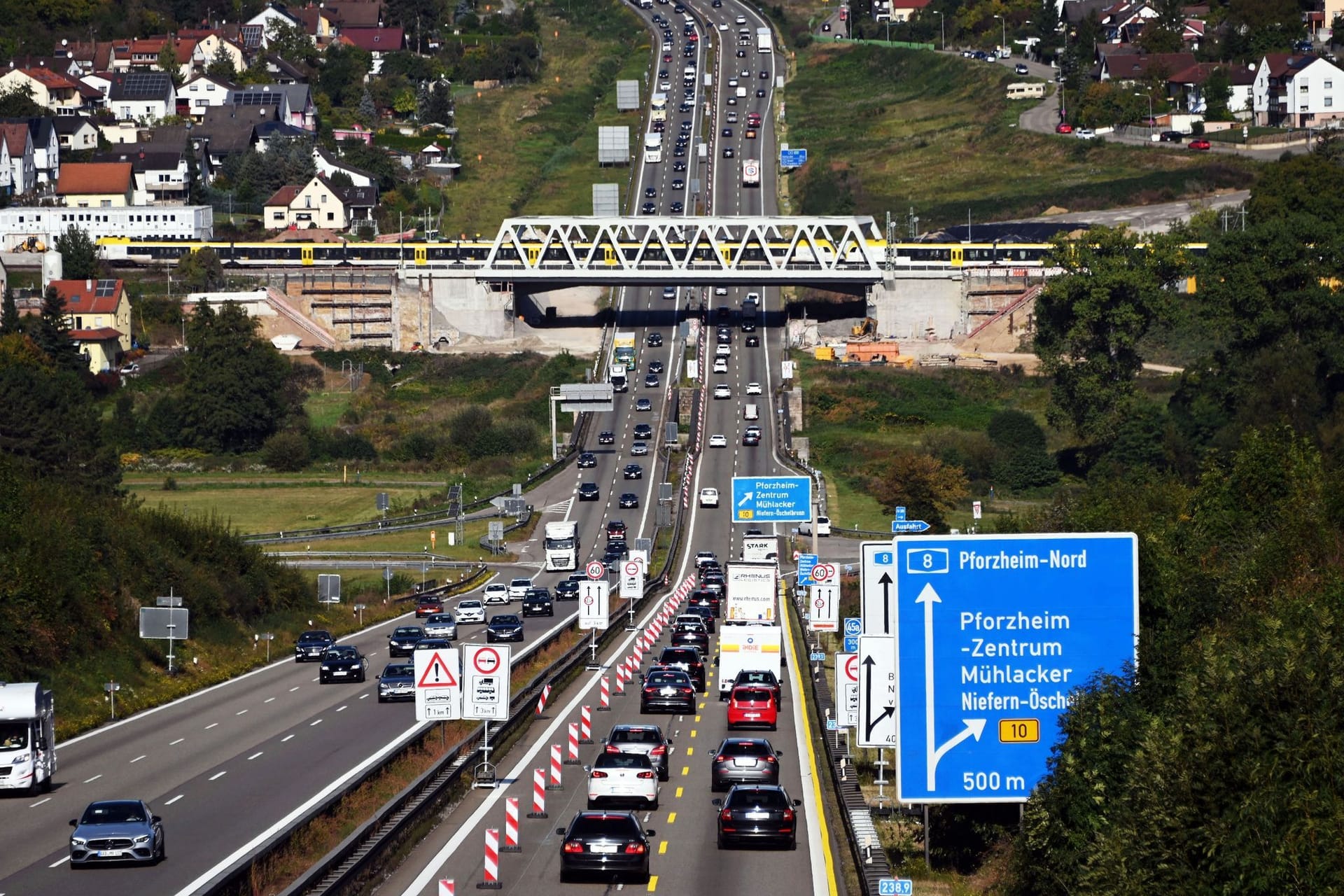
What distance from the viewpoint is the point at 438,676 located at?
→ 39.9 m

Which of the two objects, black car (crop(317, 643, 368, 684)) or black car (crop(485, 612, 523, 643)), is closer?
black car (crop(317, 643, 368, 684))

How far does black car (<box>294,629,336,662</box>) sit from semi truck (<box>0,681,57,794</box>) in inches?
1137

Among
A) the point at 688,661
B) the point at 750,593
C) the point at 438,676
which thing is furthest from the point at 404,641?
the point at 438,676

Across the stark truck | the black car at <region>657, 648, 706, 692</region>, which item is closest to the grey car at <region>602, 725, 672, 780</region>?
the black car at <region>657, 648, 706, 692</region>

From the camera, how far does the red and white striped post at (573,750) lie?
150 feet

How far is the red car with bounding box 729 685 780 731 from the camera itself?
51.2 metres

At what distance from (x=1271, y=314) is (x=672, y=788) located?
105258 mm

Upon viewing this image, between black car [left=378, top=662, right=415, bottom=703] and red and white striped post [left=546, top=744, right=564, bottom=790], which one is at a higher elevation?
red and white striped post [left=546, top=744, right=564, bottom=790]

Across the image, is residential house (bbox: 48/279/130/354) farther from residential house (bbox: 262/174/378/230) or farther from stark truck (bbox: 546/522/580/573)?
stark truck (bbox: 546/522/580/573)

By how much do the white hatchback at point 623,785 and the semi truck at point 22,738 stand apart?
12.4m

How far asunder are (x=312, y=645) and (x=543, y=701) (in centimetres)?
2082

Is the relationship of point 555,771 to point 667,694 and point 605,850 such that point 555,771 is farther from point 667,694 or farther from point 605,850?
point 667,694

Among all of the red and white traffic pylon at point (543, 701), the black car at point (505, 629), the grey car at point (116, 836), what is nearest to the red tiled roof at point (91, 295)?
the black car at point (505, 629)

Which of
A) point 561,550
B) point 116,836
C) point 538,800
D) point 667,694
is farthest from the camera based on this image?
point 561,550
